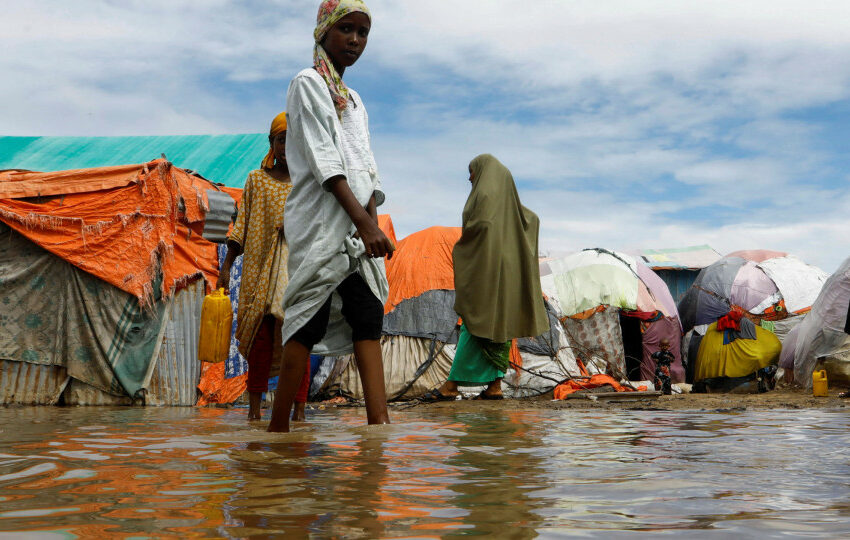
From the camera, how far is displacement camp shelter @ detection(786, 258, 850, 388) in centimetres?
917

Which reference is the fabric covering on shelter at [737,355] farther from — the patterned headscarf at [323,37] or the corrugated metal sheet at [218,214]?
the patterned headscarf at [323,37]

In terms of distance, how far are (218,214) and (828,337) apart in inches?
293

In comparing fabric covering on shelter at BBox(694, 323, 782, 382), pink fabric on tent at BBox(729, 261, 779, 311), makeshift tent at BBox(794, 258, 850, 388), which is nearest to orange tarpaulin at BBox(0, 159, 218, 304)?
makeshift tent at BBox(794, 258, 850, 388)

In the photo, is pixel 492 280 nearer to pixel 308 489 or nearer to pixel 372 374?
pixel 372 374

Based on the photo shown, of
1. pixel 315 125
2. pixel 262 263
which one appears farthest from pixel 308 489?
pixel 262 263

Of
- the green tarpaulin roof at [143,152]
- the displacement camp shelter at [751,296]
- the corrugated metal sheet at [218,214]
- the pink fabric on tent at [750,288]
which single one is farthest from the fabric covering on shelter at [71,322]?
the pink fabric on tent at [750,288]

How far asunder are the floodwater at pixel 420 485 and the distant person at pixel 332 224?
33cm

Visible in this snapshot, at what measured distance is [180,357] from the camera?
799cm

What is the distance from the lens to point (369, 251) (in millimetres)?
3010

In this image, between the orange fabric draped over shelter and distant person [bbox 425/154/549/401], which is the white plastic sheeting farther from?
distant person [bbox 425/154/549/401]

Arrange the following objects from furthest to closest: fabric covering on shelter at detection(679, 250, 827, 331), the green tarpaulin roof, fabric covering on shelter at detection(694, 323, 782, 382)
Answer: fabric covering on shelter at detection(679, 250, 827, 331) < fabric covering on shelter at detection(694, 323, 782, 382) < the green tarpaulin roof

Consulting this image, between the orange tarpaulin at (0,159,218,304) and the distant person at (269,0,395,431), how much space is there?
4961mm

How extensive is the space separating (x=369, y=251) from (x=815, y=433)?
2.03 meters

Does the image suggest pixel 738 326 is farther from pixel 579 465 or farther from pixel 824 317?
pixel 579 465
